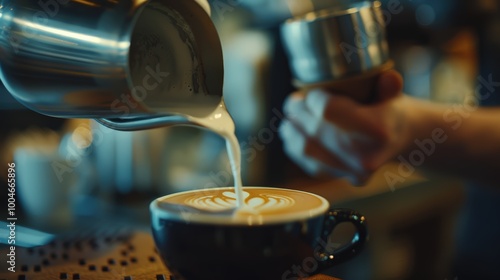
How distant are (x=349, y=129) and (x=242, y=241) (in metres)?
0.70

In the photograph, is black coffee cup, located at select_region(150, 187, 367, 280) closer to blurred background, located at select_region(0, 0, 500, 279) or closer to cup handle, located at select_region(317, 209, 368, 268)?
cup handle, located at select_region(317, 209, 368, 268)

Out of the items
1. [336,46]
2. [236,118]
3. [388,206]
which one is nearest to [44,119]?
[236,118]

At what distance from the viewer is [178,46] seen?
1.96 feet

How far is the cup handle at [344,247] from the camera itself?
570 mm

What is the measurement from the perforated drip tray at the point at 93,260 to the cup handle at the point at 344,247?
6.9 inches

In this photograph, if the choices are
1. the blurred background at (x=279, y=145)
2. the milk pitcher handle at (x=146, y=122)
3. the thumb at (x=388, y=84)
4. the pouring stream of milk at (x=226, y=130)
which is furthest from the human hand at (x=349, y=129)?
the milk pitcher handle at (x=146, y=122)

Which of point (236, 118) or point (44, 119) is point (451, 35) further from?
point (44, 119)

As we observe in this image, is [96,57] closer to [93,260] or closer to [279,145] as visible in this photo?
[93,260]

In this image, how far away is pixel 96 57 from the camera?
0.49 m

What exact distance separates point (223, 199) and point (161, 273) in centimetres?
11

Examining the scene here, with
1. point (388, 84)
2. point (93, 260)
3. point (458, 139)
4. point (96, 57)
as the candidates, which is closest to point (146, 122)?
point (96, 57)

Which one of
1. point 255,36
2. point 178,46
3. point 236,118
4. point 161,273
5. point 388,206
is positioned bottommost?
point 388,206

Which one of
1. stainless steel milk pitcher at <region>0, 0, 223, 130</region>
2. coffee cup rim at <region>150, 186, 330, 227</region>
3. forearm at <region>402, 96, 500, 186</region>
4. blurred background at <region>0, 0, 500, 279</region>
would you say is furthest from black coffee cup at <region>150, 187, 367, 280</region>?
blurred background at <region>0, 0, 500, 279</region>

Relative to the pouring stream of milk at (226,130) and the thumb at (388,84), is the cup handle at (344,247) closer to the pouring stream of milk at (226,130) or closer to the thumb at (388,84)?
the pouring stream of milk at (226,130)
